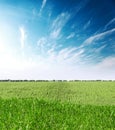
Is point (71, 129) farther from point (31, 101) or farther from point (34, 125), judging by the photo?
point (31, 101)

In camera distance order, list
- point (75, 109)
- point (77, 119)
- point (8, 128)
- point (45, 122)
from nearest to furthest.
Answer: point (8, 128)
point (45, 122)
point (77, 119)
point (75, 109)

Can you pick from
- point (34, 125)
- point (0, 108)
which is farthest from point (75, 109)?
point (34, 125)

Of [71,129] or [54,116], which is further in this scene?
[54,116]

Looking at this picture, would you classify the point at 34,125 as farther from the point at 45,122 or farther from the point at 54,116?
the point at 54,116

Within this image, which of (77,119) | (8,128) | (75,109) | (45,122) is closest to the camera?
(8,128)

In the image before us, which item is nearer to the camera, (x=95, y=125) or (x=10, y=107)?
(x=95, y=125)

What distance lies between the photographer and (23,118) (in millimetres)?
12219

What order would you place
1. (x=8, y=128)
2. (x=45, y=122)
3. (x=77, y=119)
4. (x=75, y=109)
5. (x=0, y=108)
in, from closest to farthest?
(x=8, y=128) < (x=45, y=122) < (x=77, y=119) < (x=0, y=108) < (x=75, y=109)

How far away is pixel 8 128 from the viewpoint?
10531 mm

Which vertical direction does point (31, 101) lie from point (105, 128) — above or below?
above

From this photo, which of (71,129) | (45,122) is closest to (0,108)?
(45,122)

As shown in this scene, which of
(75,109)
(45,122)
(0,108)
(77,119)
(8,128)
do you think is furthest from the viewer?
(75,109)

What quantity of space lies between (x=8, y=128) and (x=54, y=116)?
3197mm

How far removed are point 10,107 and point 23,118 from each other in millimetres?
3191
